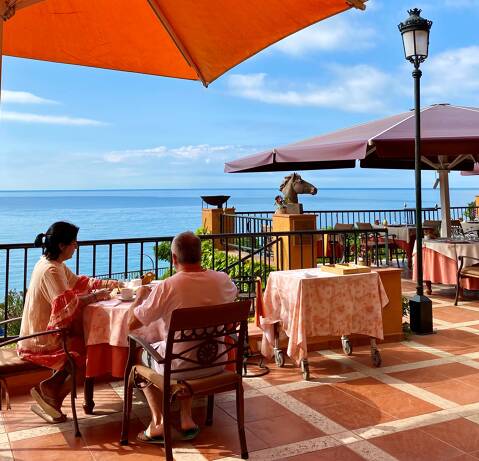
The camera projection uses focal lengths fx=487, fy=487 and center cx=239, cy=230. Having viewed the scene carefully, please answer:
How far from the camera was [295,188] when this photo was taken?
9.08 meters

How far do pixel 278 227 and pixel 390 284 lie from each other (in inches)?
144

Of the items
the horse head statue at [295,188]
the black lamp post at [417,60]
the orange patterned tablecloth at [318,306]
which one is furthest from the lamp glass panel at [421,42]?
the horse head statue at [295,188]

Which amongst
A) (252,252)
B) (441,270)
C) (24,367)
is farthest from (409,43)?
(24,367)

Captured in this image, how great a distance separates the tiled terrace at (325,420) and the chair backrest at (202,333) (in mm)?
510

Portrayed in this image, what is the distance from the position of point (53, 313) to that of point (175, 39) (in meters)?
1.82

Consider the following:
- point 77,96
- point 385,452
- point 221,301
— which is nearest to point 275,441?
point 385,452

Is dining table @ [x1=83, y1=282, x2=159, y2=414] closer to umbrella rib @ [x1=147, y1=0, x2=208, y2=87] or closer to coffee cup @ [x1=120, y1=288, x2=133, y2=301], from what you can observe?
coffee cup @ [x1=120, y1=288, x2=133, y2=301]

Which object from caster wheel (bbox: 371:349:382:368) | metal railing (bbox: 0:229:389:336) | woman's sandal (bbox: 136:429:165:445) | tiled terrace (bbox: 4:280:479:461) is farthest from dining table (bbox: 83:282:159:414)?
caster wheel (bbox: 371:349:382:368)

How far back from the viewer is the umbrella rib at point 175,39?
2.74 metres

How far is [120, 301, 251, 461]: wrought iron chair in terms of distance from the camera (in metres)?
2.43

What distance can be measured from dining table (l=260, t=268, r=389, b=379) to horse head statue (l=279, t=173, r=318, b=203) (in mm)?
4724

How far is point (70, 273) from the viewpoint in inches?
132

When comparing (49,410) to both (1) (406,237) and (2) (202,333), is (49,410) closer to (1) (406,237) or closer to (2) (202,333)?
(2) (202,333)

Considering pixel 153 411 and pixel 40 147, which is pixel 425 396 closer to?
pixel 153 411
